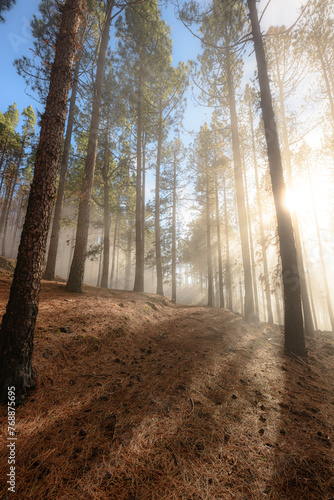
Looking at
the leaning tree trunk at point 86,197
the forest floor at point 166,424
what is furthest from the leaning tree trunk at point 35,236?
the leaning tree trunk at point 86,197

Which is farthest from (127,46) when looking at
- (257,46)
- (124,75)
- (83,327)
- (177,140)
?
(83,327)

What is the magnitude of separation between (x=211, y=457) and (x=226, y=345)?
347cm

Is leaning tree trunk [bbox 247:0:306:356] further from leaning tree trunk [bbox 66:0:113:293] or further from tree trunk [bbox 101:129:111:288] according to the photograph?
tree trunk [bbox 101:129:111:288]

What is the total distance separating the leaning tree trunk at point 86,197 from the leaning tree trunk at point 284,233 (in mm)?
5689

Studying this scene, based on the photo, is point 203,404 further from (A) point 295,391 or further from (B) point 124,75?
(B) point 124,75

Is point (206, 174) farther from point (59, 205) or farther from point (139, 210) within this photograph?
point (59, 205)

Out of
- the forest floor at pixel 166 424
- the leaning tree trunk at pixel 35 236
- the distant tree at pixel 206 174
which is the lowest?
the forest floor at pixel 166 424

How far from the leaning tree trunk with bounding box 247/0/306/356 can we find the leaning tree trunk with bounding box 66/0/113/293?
5.69m

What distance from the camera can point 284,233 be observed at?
5.36 m

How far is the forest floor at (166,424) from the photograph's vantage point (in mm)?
1547

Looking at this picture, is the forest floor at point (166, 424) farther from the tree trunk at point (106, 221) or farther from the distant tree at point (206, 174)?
the distant tree at point (206, 174)

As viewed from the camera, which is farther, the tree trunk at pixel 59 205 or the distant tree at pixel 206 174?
the distant tree at pixel 206 174

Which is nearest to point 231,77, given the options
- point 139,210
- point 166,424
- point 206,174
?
point 206,174

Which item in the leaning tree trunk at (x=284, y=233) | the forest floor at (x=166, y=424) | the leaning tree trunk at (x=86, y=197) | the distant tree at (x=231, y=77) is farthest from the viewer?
the distant tree at (x=231, y=77)
